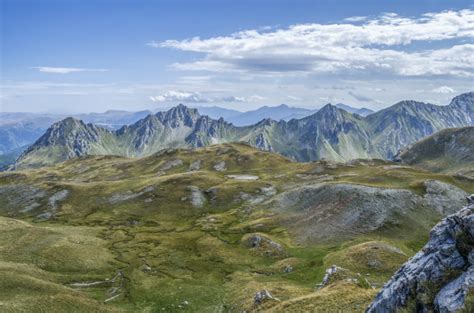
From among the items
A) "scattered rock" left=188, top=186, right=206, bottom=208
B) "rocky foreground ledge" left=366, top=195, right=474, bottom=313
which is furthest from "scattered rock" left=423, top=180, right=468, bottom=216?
"rocky foreground ledge" left=366, top=195, right=474, bottom=313

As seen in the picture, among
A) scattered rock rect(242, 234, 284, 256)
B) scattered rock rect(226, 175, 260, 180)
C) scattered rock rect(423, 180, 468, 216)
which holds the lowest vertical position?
scattered rock rect(242, 234, 284, 256)

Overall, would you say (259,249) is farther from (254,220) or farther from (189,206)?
(189,206)

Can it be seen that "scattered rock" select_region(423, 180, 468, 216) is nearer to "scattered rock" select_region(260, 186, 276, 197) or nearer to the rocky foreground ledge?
"scattered rock" select_region(260, 186, 276, 197)

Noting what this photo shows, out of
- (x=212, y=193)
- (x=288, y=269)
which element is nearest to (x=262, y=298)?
(x=288, y=269)

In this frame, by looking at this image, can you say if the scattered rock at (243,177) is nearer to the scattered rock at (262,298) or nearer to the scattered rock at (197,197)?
the scattered rock at (197,197)

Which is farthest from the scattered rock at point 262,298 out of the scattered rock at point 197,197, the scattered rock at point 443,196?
the scattered rock at point 197,197

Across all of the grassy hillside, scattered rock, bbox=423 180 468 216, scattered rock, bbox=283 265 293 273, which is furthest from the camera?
scattered rock, bbox=423 180 468 216
